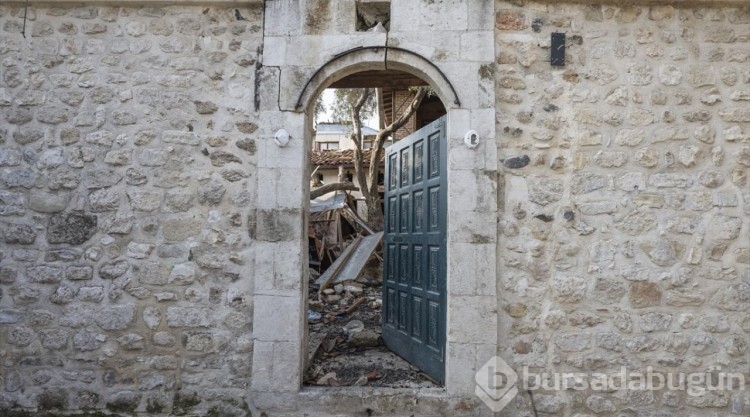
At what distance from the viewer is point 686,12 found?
3.52 m

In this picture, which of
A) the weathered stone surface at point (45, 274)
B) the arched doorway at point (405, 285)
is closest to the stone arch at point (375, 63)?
the arched doorway at point (405, 285)

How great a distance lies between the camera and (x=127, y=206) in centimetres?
347

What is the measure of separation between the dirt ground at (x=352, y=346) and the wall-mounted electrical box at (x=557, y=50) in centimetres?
259

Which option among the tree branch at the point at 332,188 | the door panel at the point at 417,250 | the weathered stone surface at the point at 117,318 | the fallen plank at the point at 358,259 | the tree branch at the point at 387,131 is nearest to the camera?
the weathered stone surface at the point at 117,318

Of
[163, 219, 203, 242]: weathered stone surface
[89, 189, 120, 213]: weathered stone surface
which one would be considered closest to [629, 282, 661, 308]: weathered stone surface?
[163, 219, 203, 242]: weathered stone surface

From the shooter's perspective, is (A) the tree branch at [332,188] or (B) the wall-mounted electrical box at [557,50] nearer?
(B) the wall-mounted electrical box at [557,50]

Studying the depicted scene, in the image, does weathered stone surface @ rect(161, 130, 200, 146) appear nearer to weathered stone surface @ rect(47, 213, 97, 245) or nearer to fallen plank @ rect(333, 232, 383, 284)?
weathered stone surface @ rect(47, 213, 97, 245)

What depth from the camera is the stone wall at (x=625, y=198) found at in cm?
330

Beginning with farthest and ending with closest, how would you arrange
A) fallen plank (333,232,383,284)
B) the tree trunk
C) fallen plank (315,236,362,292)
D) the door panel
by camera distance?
the tree trunk
fallen plank (333,232,383,284)
fallen plank (315,236,362,292)
the door panel

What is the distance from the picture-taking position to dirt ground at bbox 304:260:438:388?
3.74m

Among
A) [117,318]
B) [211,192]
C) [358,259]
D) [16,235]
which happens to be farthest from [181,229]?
[358,259]

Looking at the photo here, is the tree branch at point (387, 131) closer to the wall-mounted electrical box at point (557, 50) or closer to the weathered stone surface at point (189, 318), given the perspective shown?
the wall-mounted electrical box at point (557, 50)

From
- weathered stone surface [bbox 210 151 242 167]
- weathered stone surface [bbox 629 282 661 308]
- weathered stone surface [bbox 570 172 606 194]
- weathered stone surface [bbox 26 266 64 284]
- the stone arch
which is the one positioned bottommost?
weathered stone surface [bbox 629 282 661 308]

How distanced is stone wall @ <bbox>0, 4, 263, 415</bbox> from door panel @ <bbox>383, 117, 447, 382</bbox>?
1.43 m
